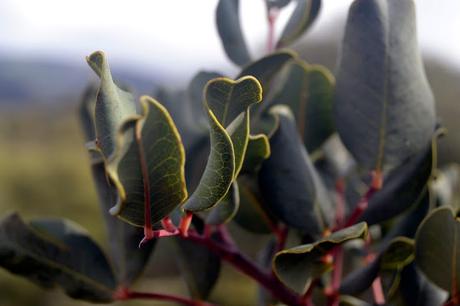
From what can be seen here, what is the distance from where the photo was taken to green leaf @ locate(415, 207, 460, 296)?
0.63 meters

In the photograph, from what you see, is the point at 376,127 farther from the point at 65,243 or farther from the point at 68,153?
the point at 68,153

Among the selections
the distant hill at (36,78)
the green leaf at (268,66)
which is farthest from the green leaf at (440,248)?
the distant hill at (36,78)

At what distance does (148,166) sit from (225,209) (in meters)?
0.18

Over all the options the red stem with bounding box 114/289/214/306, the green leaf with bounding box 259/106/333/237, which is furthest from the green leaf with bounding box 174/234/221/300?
the green leaf with bounding box 259/106/333/237

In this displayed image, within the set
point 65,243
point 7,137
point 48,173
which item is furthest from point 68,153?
point 65,243

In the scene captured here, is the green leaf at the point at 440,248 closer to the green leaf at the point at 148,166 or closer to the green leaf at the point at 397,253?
the green leaf at the point at 397,253

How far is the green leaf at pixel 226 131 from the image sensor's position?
49 centimetres

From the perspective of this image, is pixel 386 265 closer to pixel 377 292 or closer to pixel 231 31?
pixel 377 292

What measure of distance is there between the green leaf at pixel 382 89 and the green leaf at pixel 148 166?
30 cm

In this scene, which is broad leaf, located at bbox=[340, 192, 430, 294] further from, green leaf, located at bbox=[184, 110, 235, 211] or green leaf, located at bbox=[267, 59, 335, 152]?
green leaf, located at bbox=[184, 110, 235, 211]

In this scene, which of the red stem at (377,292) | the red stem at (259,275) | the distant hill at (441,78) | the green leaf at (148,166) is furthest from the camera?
the distant hill at (441,78)

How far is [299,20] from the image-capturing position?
77 centimetres

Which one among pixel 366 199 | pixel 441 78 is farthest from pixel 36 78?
pixel 366 199

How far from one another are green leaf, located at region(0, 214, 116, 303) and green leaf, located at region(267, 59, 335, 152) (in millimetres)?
323
